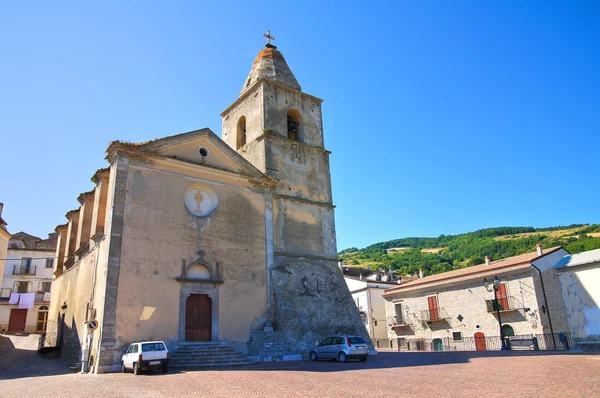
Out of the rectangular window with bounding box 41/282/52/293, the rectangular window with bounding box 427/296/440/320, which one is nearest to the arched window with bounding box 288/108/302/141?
the rectangular window with bounding box 427/296/440/320

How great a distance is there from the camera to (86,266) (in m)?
20.1

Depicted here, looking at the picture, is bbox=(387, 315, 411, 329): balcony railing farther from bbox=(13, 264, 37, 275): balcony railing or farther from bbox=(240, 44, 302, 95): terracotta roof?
bbox=(13, 264, 37, 275): balcony railing

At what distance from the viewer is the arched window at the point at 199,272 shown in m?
18.6

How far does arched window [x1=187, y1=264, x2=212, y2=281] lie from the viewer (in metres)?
18.6

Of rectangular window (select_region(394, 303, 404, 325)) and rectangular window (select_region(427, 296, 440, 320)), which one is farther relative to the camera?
rectangular window (select_region(394, 303, 404, 325))

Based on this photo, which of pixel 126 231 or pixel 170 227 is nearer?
pixel 126 231

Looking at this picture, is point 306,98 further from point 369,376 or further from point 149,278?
point 369,376

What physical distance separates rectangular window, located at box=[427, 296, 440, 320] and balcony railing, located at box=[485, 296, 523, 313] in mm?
4579

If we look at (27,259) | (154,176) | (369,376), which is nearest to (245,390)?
(369,376)

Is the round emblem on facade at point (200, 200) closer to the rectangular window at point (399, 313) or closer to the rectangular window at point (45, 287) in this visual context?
the rectangular window at point (399, 313)

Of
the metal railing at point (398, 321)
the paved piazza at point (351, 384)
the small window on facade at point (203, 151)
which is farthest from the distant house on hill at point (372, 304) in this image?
the paved piazza at point (351, 384)

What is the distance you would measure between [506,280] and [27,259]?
4123 centimetres

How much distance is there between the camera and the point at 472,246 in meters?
103

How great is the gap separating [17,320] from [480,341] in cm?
3915
